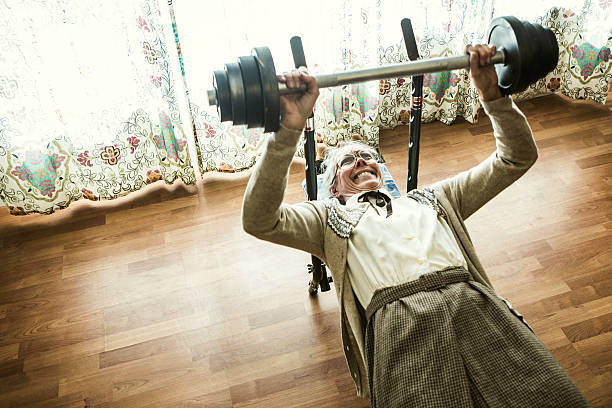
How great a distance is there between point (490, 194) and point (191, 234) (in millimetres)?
1376

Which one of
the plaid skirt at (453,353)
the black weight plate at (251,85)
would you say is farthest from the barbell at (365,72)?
the plaid skirt at (453,353)

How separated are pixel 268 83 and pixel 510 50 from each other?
2.12 feet

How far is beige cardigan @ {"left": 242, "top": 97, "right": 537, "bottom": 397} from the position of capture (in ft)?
4.65

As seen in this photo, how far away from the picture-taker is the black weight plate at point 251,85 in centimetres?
126

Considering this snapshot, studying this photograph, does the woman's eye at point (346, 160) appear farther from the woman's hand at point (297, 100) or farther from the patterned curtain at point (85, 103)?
the patterned curtain at point (85, 103)

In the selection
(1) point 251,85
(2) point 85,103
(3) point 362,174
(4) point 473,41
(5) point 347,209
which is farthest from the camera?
(4) point 473,41

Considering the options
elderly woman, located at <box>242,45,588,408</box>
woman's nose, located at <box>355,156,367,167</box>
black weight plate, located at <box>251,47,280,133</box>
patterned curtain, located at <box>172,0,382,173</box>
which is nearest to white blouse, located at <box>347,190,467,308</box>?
elderly woman, located at <box>242,45,588,408</box>

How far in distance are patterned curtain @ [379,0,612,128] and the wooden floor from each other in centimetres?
24

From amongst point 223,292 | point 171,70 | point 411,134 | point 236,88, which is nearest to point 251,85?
point 236,88

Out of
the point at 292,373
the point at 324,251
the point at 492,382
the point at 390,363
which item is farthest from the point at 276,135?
the point at 292,373

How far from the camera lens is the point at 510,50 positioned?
4.65ft

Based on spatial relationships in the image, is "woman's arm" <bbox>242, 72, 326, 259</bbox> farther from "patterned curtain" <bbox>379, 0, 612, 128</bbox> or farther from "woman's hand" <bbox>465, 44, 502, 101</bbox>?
"patterned curtain" <bbox>379, 0, 612, 128</bbox>

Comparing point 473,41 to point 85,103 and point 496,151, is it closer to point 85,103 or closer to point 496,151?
point 496,151

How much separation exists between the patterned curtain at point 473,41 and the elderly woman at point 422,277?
1.20 metres
